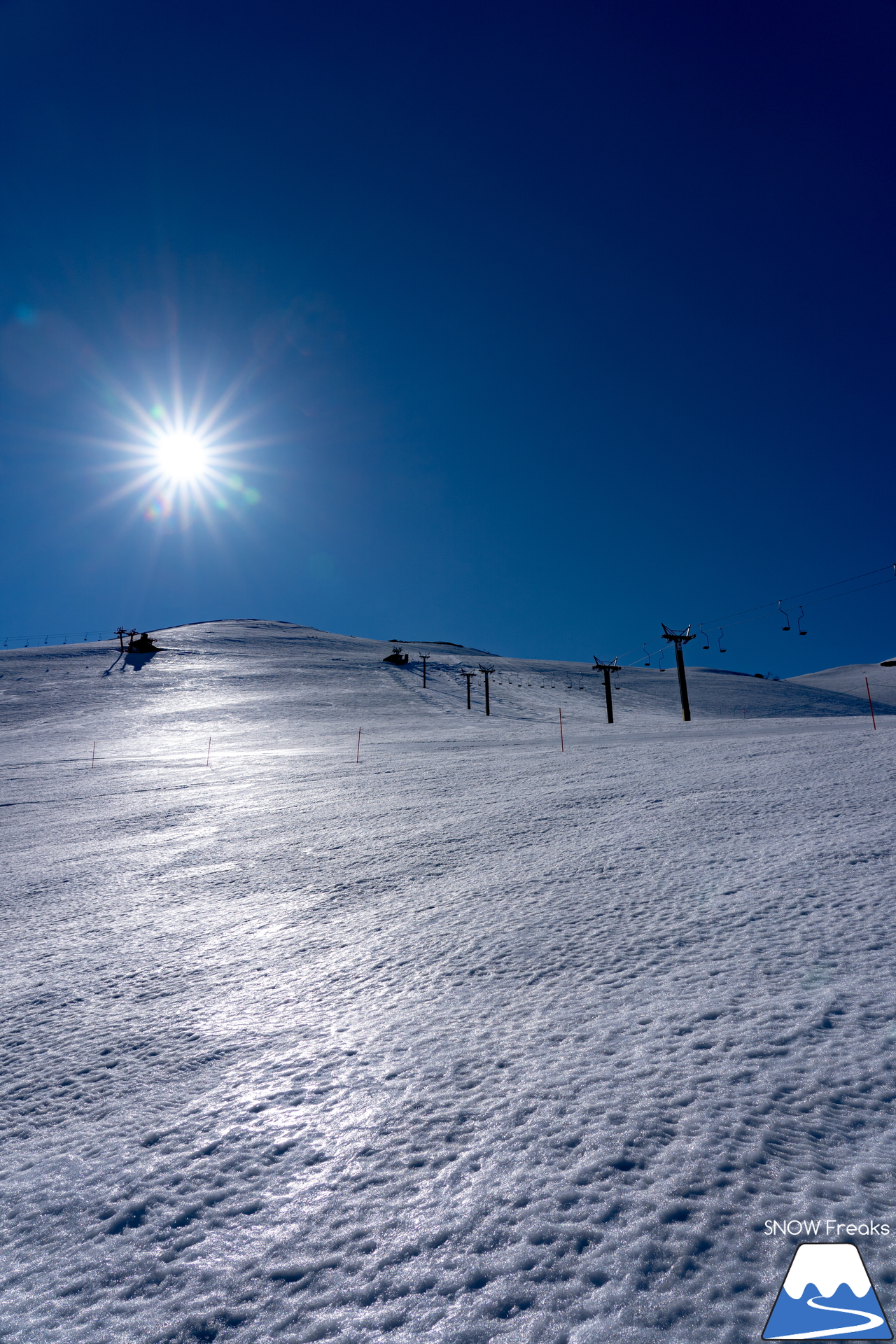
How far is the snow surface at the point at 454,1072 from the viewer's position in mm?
1697

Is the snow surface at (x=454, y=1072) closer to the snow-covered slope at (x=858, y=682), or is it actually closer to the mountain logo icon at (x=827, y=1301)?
the mountain logo icon at (x=827, y=1301)

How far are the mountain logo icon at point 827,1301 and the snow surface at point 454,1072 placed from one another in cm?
3

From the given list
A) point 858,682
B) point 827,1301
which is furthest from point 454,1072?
point 858,682

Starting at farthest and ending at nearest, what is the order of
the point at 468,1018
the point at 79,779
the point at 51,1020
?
the point at 79,779 → the point at 51,1020 → the point at 468,1018

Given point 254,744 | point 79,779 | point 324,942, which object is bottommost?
point 324,942

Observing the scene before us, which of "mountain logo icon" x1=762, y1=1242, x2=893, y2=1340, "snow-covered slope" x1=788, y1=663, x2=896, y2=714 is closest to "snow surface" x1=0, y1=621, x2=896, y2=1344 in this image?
"mountain logo icon" x1=762, y1=1242, x2=893, y2=1340

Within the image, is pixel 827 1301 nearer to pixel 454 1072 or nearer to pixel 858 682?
pixel 454 1072

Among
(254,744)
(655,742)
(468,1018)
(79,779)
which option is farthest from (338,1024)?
(254,744)

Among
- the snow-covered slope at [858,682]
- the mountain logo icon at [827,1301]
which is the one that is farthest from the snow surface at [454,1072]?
the snow-covered slope at [858,682]

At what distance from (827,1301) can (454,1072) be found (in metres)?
1.38

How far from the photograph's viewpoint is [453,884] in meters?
5.06

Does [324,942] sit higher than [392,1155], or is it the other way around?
[324,942]

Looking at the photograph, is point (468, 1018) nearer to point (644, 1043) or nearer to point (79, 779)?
point (644, 1043)

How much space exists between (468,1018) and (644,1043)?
85 cm
